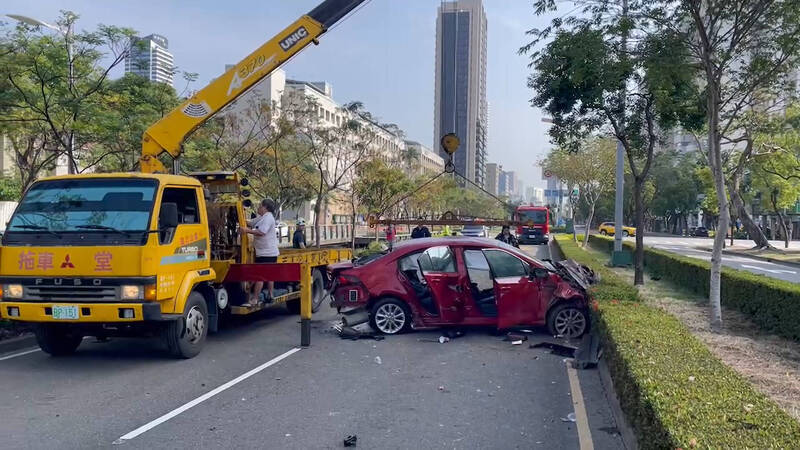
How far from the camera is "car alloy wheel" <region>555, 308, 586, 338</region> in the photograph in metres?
9.58

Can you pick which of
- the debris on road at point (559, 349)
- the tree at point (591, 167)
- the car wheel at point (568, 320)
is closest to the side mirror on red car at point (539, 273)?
the car wheel at point (568, 320)

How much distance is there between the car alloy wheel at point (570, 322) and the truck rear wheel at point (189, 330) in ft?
16.6

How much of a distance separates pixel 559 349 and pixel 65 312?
20.4 feet

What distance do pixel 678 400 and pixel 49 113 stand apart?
13.8 metres

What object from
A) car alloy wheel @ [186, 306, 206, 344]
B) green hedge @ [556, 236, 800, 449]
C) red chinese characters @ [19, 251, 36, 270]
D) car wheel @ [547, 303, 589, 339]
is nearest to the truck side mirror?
car alloy wheel @ [186, 306, 206, 344]

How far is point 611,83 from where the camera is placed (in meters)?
11.3

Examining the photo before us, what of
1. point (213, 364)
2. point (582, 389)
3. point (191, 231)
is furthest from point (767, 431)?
point (191, 231)

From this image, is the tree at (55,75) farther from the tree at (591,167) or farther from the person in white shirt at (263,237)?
the tree at (591,167)

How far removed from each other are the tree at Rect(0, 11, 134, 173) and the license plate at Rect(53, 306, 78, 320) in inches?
281

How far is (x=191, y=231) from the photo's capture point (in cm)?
848

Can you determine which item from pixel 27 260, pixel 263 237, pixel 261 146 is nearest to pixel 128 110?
pixel 263 237

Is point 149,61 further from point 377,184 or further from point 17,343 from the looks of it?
point 377,184

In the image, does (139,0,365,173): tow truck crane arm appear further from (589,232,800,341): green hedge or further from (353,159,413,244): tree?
(353,159,413,244): tree

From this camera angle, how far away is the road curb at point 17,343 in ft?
28.5
